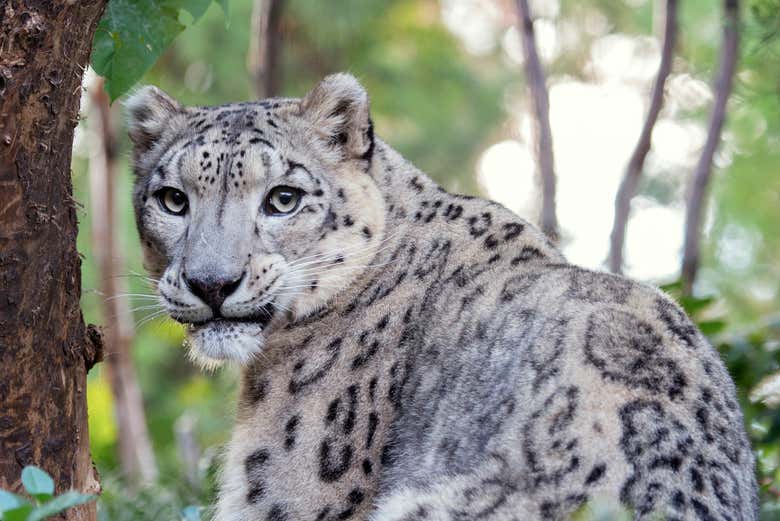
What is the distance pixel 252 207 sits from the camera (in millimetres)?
5352

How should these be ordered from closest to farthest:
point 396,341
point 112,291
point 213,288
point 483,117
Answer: point 213,288, point 396,341, point 112,291, point 483,117

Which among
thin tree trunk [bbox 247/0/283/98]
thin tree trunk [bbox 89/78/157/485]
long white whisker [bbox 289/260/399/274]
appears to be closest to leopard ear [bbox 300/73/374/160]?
long white whisker [bbox 289/260/399/274]

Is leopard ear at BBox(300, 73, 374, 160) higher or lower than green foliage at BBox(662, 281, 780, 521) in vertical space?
higher

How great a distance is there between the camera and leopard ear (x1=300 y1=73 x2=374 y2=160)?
582cm

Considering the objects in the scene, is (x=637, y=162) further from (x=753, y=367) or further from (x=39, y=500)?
(x=39, y=500)

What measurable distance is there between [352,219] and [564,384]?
1.86 metres


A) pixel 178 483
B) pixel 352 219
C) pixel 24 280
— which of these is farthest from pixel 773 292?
pixel 24 280

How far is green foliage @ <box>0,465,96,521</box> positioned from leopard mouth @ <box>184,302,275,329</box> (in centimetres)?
186

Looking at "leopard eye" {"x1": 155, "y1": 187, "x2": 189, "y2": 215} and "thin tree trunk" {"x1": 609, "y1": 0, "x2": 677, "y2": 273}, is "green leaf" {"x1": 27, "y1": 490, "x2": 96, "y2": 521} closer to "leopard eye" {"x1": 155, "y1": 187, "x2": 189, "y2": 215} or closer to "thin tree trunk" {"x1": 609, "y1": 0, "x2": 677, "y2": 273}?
"leopard eye" {"x1": 155, "y1": 187, "x2": 189, "y2": 215}

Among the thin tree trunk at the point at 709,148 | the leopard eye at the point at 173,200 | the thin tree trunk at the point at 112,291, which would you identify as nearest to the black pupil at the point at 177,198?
the leopard eye at the point at 173,200

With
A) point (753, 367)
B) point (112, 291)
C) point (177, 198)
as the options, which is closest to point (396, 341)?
point (177, 198)

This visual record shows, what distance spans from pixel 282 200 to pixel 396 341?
0.94 m

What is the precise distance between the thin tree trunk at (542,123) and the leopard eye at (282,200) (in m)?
2.89

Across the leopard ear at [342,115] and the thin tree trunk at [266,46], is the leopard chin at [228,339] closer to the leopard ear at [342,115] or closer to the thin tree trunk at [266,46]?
the leopard ear at [342,115]
